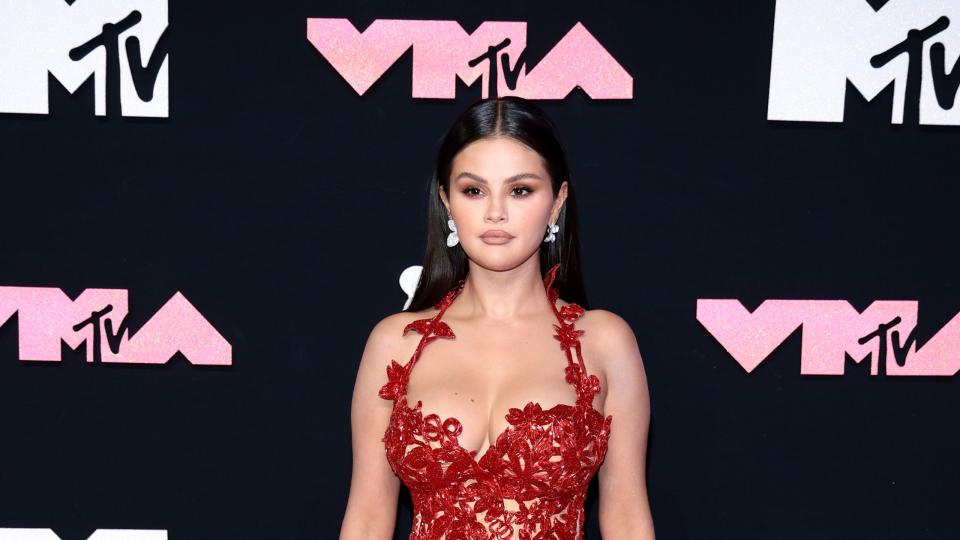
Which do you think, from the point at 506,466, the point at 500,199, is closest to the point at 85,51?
the point at 500,199

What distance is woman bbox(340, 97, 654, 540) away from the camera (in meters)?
2.31

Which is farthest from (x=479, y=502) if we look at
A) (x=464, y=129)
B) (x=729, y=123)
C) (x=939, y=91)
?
(x=939, y=91)

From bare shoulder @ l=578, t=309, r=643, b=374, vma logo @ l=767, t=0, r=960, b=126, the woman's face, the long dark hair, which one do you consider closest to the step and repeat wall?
vma logo @ l=767, t=0, r=960, b=126

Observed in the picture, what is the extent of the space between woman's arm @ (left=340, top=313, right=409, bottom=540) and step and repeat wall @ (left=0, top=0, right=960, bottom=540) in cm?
46

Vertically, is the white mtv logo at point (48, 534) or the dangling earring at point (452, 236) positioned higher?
the dangling earring at point (452, 236)

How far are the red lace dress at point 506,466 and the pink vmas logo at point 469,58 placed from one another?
0.87m

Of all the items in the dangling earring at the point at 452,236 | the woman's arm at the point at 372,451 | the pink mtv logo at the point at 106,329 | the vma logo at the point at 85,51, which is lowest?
the woman's arm at the point at 372,451

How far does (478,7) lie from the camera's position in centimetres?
286

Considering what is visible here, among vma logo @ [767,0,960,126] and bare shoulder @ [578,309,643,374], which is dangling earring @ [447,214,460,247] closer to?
bare shoulder @ [578,309,643,374]

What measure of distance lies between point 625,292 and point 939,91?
3.79 feet

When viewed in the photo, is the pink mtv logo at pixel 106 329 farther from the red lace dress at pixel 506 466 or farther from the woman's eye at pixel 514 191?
the woman's eye at pixel 514 191

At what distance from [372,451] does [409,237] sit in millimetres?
734

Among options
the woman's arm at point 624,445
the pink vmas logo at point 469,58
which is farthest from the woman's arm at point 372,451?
the pink vmas logo at point 469,58

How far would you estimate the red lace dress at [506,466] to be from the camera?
2275 millimetres
